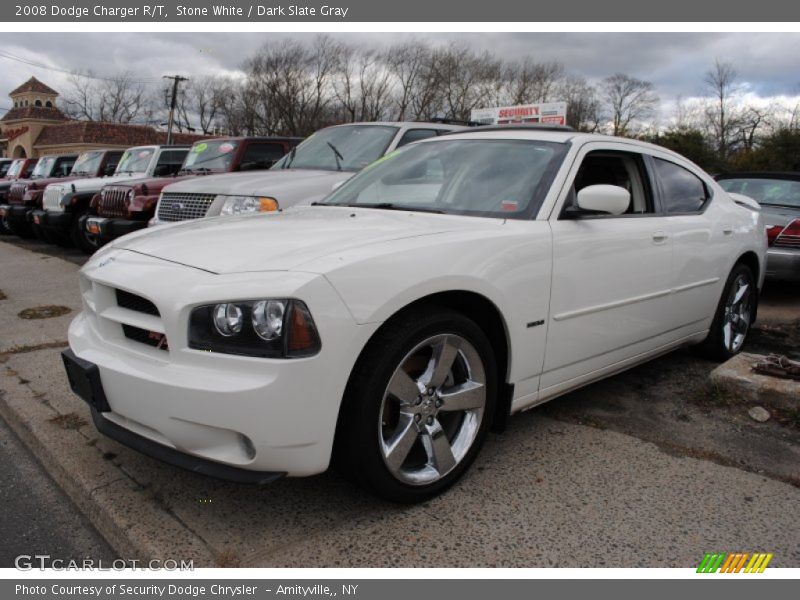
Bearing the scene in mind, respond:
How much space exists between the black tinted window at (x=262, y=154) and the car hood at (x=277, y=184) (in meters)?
1.76

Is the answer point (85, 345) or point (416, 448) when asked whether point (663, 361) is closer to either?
point (416, 448)

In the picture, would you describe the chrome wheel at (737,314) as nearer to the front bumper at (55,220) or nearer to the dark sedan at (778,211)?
the dark sedan at (778,211)

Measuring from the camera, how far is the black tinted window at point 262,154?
8514mm

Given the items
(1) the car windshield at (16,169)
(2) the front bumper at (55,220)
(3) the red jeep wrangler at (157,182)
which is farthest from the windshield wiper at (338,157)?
(1) the car windshield at (16,169)

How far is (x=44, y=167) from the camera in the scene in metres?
16.1

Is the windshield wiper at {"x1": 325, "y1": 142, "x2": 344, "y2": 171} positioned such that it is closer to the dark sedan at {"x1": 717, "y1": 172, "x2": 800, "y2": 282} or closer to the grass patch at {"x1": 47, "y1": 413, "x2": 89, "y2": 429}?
the grass patch at {"x1": 47, "y1": 413, "x2": 89, "y2": 429}

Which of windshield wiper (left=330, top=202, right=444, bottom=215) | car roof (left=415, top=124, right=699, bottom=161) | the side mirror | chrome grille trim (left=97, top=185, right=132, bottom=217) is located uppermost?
car roof (left=415, top=124, right=699, bottom=161)

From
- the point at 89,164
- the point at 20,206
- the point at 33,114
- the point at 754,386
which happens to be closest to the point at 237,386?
the point at 754,386

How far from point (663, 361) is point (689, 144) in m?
32.5

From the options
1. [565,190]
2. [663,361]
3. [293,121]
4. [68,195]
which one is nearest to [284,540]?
[565,190]

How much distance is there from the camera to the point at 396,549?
226cm

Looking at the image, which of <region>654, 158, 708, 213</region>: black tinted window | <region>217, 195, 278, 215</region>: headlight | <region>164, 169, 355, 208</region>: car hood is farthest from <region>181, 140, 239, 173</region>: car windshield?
<region>654, 158, 708, 213</region>: black tinted window

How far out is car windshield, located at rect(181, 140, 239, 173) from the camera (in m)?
8.61

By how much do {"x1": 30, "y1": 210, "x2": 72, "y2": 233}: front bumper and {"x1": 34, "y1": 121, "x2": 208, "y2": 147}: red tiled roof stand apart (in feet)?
122
